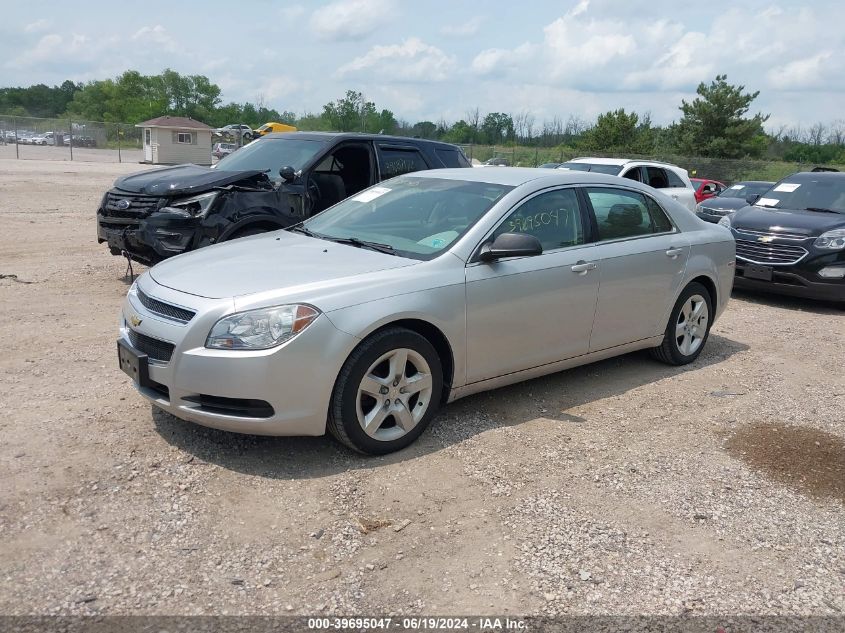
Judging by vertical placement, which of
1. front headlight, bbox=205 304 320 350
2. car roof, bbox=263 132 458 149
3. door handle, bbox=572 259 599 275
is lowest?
front headlight, bbox=205 304 320 350

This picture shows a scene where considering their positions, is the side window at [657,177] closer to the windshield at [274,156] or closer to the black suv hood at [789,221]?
the black suv hood at [789,221]

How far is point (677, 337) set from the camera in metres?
6.30

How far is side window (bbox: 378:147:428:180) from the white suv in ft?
16.8

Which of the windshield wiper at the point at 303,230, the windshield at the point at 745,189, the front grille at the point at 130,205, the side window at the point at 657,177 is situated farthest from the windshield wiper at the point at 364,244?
the windshield at the point at 745,189

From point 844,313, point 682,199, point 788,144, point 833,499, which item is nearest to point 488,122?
point 788,144

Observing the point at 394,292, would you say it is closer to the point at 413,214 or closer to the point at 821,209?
the point at 413,214

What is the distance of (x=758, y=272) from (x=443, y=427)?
6.43 metres

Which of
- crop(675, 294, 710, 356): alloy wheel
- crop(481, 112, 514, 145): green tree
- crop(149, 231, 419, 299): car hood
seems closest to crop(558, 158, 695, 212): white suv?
crop(675, 294, 710, 356): alloy wheel

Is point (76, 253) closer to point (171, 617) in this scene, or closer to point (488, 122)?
point (171, 617)

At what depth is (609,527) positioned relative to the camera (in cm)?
371

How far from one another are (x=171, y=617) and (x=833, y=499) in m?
3.49

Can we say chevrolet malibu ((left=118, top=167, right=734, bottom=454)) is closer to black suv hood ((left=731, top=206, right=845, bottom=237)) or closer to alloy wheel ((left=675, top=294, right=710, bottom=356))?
alloy wheel ((left=675, top=294, right=710, bottom=356))

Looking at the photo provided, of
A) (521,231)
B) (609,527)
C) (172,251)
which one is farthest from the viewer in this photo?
(172,251)

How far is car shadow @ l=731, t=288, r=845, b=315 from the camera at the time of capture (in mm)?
9586
